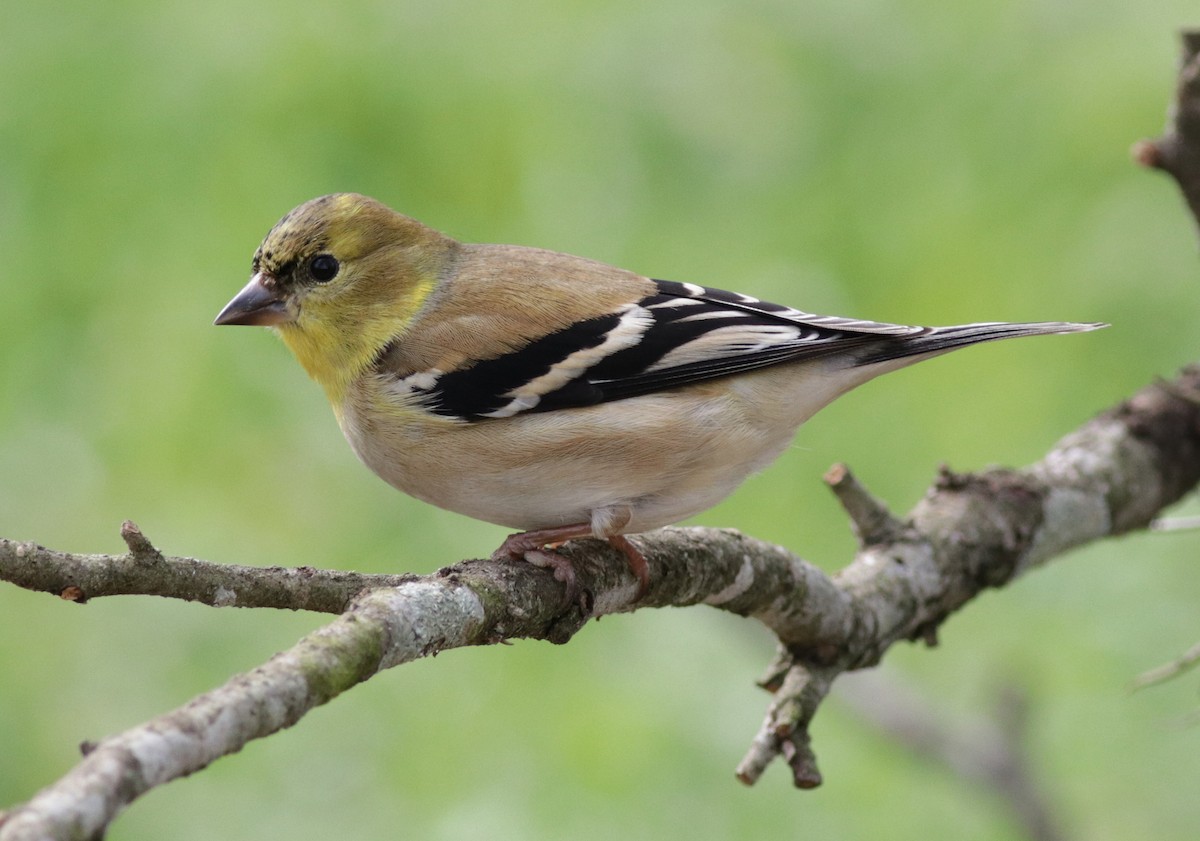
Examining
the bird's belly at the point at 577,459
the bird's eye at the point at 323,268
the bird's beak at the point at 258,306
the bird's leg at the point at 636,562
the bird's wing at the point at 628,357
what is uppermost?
the bird's eye at the point at 323,268

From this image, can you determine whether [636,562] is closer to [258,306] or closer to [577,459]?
[577,459]

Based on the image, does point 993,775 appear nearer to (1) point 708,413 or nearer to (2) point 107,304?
(1) point 708,413

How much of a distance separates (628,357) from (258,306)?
4.28 feet

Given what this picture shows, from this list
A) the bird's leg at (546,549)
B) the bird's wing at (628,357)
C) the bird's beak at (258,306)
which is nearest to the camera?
the bird's leg at (546,549)

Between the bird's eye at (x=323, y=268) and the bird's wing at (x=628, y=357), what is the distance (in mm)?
571

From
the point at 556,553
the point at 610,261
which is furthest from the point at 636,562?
the point at 610,261

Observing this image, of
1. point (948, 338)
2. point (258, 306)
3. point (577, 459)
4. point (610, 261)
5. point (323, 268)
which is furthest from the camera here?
point (610, 261)

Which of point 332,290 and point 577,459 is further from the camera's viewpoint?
point 332,290

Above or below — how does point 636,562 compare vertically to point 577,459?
below

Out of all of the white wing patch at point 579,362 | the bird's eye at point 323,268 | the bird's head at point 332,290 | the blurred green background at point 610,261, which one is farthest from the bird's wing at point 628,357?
the blurred green background at point 610,261

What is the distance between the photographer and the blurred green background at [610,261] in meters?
5.24

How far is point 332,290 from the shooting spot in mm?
4477

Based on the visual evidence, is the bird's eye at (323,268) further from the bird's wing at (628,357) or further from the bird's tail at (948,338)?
the bird's tail at (948,338)

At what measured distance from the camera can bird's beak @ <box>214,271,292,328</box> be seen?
4.35 metres
